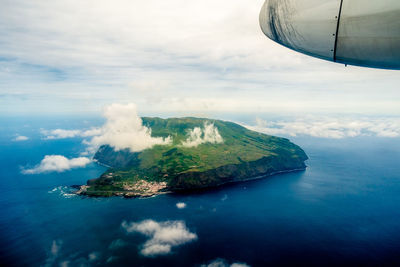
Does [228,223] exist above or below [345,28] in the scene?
below

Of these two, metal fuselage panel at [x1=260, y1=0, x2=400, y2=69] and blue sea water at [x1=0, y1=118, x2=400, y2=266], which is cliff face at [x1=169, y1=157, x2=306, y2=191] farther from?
metal fuselage panel at [x1=260, y1=0, x2=400, y2=69]

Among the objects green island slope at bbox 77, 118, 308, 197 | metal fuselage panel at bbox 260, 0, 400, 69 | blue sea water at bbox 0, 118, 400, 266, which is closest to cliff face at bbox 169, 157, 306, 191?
green island slope at bbox 77, 118, 308, 197

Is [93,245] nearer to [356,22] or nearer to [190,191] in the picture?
[190,191]

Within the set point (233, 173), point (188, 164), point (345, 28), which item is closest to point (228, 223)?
point (233, 173)

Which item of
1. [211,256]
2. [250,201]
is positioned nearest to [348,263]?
[211,256]

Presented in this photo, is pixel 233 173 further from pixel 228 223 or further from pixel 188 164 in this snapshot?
pixel 228 223

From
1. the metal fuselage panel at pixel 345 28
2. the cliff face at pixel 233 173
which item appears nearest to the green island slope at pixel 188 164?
the cliff face at pixel 233 173
